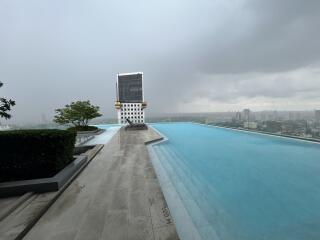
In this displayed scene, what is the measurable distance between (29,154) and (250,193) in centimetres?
370

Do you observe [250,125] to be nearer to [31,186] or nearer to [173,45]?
[173,45]

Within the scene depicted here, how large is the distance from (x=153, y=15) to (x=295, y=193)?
9993 mm

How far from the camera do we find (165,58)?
1420 centimetres

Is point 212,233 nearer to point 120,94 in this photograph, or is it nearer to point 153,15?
point 153,15

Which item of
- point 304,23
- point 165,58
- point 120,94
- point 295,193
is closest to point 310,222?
point 295,193

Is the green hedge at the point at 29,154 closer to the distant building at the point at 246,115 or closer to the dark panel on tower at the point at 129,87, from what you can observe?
the distant building at the point at 246,115

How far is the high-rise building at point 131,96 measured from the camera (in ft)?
67.1

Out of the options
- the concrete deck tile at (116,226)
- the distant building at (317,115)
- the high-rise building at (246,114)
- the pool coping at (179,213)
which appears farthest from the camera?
the high-rise building at (246,114)

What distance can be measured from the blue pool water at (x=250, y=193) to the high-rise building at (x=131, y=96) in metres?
14.8

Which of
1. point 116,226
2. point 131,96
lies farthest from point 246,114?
point 131,96

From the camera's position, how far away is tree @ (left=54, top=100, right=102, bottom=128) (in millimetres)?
12664

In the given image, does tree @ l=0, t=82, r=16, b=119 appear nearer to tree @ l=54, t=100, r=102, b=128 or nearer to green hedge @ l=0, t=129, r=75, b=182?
green hedge @ l=0, t=129, r=75, b=182

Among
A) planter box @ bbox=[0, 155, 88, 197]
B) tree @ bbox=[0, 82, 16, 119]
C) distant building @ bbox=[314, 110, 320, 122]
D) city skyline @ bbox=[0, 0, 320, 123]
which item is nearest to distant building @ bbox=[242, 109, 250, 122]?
city skyline @ bbox=[0, 0, 320, 123]

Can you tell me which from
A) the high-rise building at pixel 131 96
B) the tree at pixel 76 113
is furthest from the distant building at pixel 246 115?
the high-rise building at pixel 131 96
